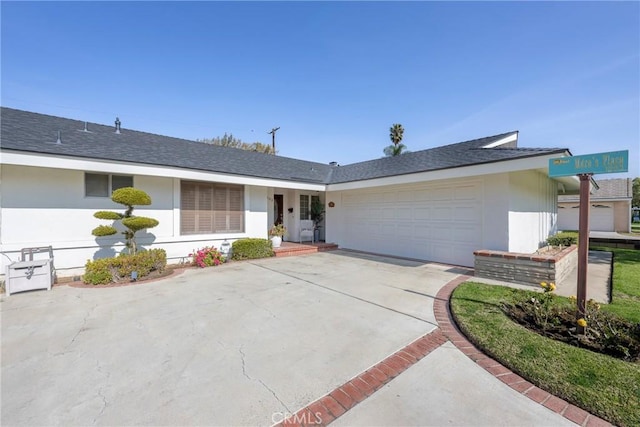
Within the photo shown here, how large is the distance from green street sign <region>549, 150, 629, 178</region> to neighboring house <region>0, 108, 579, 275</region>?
2963mm

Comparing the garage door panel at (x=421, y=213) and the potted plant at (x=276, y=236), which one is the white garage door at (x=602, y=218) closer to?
the garage door panel at (x=421, y=213)

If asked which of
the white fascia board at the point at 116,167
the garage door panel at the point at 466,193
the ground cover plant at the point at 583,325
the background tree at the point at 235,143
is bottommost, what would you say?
the ground cover plant at the point at 583,325

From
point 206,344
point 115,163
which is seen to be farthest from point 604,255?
point 115,163

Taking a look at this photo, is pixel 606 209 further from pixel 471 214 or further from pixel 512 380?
pixel 512 380

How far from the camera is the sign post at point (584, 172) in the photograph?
3.32 meters

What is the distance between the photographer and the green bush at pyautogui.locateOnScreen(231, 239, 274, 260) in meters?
9.73

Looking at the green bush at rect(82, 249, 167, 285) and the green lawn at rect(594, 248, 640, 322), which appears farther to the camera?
the green bush at rect(82, 249, 167, 285)

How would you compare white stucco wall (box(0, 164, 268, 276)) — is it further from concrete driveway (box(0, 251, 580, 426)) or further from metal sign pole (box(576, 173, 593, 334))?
metal sign pole (box(576, 173, 593, 334))

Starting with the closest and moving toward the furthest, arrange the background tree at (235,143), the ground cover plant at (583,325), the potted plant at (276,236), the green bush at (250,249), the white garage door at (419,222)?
the ground cover plant at (583,325) < the white garage door at (419,222) < the green bush at (250,249) < the potted plant at (276,236) < the background tree at (235,143)

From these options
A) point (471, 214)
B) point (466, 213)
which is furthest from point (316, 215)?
point (471, 214)

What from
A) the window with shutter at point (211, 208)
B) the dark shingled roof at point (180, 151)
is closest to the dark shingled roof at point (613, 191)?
the dark shingled roof at point (180, 151)

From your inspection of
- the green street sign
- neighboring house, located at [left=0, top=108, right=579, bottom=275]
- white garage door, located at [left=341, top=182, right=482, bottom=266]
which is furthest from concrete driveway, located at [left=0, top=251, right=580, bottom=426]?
white garage door, located at [left=341, top=182, right=482, bottom=266]

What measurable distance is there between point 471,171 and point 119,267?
33.0ft

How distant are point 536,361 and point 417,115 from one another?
1248cm
